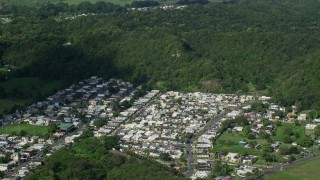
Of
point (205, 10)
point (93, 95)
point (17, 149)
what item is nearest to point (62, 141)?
point (17, 149)

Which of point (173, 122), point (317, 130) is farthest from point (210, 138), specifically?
point (317, 130)

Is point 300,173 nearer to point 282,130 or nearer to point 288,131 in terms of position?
point 288,131

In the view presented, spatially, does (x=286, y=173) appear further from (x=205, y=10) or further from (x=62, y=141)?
(x=205, y=10)

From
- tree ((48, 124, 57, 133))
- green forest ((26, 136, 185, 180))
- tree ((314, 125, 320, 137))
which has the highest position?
green forest ((26, 136, 185, 180))

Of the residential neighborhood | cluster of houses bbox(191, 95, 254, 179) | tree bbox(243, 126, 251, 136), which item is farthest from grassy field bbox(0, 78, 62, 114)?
tree bbox(243, 126, 251, 136)

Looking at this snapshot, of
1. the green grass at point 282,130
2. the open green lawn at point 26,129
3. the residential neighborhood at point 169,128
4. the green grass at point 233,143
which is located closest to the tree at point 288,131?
the residential neighborhood at point 169,128

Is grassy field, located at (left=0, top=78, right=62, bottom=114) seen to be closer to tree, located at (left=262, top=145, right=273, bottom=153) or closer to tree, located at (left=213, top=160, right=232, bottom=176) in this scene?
tree, located at (left=213, top=160, right=232, bottom=176)

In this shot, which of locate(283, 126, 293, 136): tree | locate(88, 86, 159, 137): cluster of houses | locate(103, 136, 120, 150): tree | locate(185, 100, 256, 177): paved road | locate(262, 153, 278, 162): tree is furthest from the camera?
locate(88, 86, 159, 137): cluster of houses
